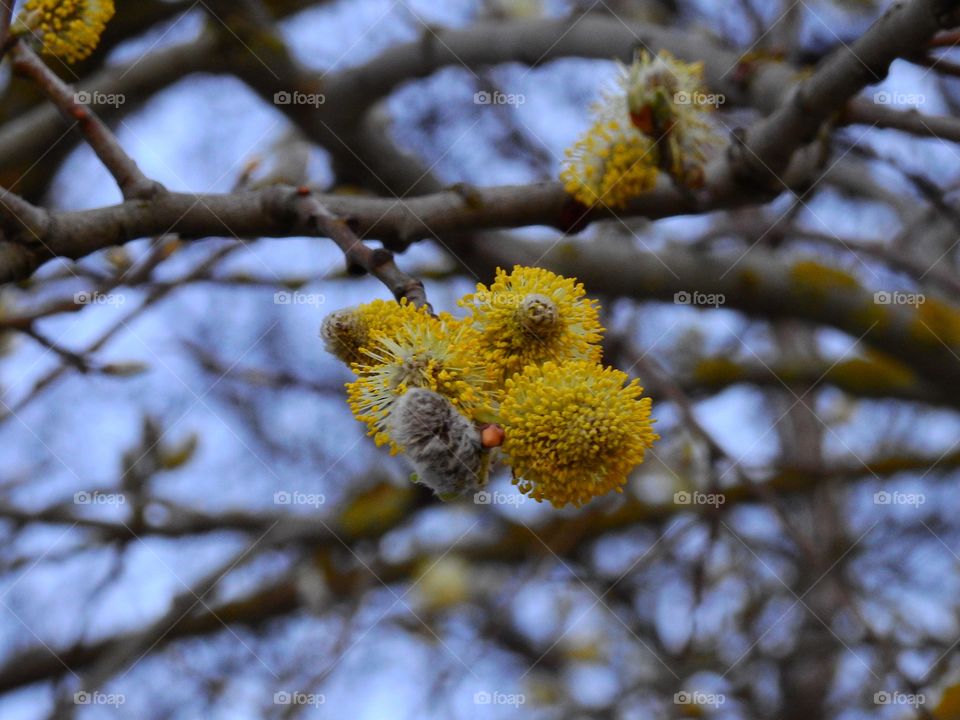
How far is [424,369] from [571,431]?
0.20 metres

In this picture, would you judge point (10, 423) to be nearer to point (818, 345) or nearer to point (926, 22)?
point (926, 22)

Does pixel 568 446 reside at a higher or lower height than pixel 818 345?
higher

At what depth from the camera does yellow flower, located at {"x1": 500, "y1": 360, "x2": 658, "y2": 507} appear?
3.65 feet

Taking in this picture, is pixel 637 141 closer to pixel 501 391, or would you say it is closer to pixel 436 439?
pixel 501 391

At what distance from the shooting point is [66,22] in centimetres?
155

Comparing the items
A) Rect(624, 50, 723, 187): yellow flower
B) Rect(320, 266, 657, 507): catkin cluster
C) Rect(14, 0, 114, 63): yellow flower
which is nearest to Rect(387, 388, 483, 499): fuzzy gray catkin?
Rect(320, 266, 657, 507): catkin cluster

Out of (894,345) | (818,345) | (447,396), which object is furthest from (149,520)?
(818,345)

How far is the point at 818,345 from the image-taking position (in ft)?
14.5

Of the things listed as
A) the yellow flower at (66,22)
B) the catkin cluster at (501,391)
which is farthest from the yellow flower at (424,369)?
the yellow flower at (66,22)

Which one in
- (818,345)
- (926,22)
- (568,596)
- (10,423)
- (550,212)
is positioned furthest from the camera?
(818,345)

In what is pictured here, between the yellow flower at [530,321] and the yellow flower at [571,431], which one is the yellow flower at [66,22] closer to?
the yellow flower at [530,321]

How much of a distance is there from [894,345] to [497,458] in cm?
173

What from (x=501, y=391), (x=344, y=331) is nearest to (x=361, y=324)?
(x=344, y=331)

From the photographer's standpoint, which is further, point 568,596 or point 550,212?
point 568,596
